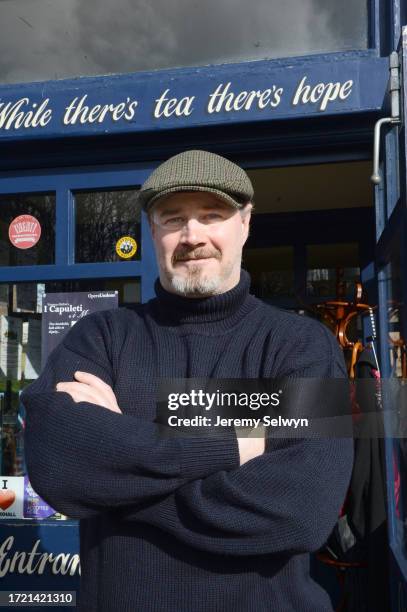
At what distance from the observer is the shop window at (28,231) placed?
Answer: 324 cm

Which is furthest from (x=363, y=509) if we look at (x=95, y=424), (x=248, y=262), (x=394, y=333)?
(x=248, y=262)

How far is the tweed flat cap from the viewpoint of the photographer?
150cm

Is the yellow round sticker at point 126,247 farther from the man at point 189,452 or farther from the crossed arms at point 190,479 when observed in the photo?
the crossed arms at point 190,479

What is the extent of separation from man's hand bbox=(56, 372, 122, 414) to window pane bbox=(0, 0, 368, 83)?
2.16 m

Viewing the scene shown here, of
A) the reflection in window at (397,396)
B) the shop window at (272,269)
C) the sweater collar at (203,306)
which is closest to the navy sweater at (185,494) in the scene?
the sweater collar at (203,306)

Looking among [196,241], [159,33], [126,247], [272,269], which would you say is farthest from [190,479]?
[272,269]

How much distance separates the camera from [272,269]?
17.2 ft

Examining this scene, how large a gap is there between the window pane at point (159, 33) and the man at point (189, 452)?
5.79ft

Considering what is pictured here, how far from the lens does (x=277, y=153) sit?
123 inches

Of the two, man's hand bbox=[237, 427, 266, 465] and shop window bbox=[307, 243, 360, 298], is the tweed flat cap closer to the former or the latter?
man's hand bbox=[237, 427, 266, 465]

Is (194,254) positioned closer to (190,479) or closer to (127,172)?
(190,479)

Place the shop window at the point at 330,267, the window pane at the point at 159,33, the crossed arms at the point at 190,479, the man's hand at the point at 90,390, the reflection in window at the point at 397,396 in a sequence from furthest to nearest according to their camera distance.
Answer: the shop window at the point at 330,267
the window pane at the point at 159,33
the reflection in window at the point at 397,396
the man's hand at the point at 90,390
the crossed arms at the point at 190,479

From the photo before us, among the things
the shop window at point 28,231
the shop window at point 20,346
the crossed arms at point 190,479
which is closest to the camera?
the crossed arms at point 190,479

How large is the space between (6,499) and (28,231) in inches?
57.9
